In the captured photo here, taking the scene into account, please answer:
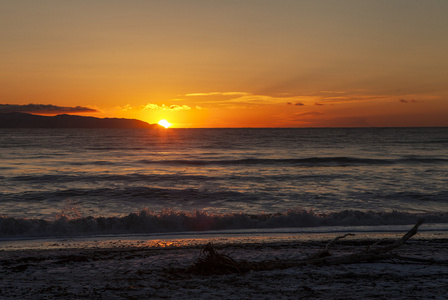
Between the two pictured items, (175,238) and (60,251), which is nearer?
(60,251)

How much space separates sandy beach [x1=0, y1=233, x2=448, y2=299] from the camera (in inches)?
238

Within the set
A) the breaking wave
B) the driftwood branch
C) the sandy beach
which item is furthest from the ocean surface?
the driftwood branch

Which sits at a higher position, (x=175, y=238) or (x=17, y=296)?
(x=17, y=296)

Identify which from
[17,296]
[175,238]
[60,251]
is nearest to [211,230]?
[175,238]

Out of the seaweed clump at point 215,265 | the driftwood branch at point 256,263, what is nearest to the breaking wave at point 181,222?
the driftwood branch at point 256,263

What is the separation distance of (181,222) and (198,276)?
22.9 ft

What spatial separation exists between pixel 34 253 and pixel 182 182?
55.4ft

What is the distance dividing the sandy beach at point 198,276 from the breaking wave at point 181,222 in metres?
3.04

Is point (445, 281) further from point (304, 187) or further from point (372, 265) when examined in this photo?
point (304, 187)

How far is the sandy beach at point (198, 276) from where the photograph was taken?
6.05 meters

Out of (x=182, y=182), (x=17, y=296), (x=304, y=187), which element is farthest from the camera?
(x=182, y=182)

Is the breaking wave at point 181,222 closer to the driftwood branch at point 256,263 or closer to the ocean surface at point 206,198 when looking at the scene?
the ocean surface at point 206,198

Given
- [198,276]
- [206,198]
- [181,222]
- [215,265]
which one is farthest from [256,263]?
[206,198]

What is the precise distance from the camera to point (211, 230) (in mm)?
13633
